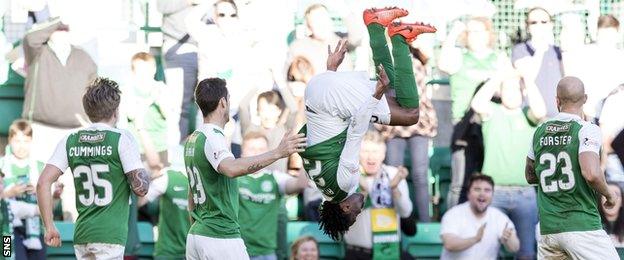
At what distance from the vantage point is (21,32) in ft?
45.2

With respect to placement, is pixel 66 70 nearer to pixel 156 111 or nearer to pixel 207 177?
pixel 156 111

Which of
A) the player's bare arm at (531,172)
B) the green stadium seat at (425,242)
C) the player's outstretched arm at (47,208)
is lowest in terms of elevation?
the green stadium seat at (425,242)

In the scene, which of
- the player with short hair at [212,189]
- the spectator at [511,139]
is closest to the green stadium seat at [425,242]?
the spectator at [511,139]

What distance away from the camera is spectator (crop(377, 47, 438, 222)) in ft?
46.5

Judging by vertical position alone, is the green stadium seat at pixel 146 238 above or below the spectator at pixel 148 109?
below

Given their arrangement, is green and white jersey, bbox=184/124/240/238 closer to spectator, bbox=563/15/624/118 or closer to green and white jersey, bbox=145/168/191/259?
green and white jersey, bbox=145/168/191/259

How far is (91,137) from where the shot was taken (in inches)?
385

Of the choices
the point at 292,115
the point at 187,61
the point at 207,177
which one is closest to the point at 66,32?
the point at 187,61

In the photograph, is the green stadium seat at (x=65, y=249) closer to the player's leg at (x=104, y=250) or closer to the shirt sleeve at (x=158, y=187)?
the shirt sleeve at (x=158, y=187)

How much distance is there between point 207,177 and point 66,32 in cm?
454

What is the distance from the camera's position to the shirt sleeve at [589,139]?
10078mm

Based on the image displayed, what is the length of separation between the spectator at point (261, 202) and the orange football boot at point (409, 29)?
12.7 feet

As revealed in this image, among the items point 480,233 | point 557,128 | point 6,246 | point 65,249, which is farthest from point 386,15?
point 65,249

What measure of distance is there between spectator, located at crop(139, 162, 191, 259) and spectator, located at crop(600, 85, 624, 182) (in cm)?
454
